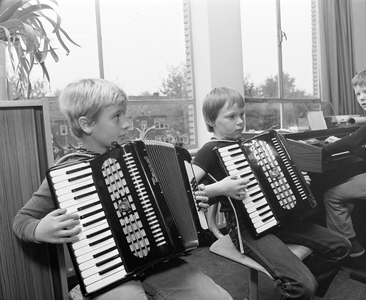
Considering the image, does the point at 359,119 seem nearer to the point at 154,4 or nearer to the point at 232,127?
the point at 232,127

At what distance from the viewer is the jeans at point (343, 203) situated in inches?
69.1

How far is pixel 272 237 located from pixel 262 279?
0.62 m

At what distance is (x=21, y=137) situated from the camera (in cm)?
95

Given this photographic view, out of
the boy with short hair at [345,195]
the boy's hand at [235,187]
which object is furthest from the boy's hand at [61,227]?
the boy with short hair at [345,195]

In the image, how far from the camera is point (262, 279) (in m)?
1.73

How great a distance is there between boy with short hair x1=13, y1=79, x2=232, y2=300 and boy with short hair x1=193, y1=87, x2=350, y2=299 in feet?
0.69

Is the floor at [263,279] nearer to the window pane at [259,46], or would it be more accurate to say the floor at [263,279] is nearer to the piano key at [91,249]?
the piano key at [91,249]

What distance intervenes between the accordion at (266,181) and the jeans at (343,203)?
1.79 feet

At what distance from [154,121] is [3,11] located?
4.09 ft

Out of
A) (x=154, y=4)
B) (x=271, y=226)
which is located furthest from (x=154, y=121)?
(x=271, y=226)

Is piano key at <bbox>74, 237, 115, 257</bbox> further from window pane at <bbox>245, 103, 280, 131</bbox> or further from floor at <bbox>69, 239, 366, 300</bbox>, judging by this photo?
window pane at <bbox>245, 103, 280, 131</bbox>

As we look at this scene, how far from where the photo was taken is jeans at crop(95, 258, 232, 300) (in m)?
0.96

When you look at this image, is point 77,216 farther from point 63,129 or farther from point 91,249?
point 63,129

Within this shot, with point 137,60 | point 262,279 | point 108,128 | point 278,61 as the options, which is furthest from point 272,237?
point 278,61
